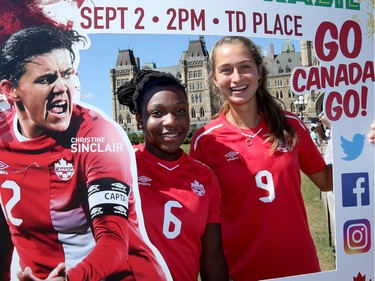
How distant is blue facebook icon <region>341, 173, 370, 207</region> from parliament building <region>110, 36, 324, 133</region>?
427mm

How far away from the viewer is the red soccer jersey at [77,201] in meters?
1.92

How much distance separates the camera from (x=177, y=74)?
2.07 metres

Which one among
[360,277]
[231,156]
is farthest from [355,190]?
[231,156]

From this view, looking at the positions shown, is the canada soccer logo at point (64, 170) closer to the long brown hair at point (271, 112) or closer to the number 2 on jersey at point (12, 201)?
the number 2 on jersey at point (12, 201)

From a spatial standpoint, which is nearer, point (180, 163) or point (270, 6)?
point (180, 163)

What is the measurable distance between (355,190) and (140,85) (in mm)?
1438

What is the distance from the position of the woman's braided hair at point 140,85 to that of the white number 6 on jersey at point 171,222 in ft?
1.62

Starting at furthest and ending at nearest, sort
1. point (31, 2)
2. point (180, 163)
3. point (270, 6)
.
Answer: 1. point (270, 6)
2. point (180, 163)
3. point (31, 2)

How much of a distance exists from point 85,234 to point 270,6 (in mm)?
1531

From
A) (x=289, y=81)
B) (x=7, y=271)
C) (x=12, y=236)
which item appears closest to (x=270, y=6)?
(x=289, y=81)

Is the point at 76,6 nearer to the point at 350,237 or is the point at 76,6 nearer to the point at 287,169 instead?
the point at 287,169

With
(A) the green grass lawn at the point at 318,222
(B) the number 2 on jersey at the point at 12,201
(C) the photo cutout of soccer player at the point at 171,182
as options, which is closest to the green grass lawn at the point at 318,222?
(A) the green grass lawn at the point at 318,222

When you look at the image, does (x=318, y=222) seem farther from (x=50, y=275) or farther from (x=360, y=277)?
(x=50, y=275)

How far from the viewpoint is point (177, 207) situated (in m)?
1.94
